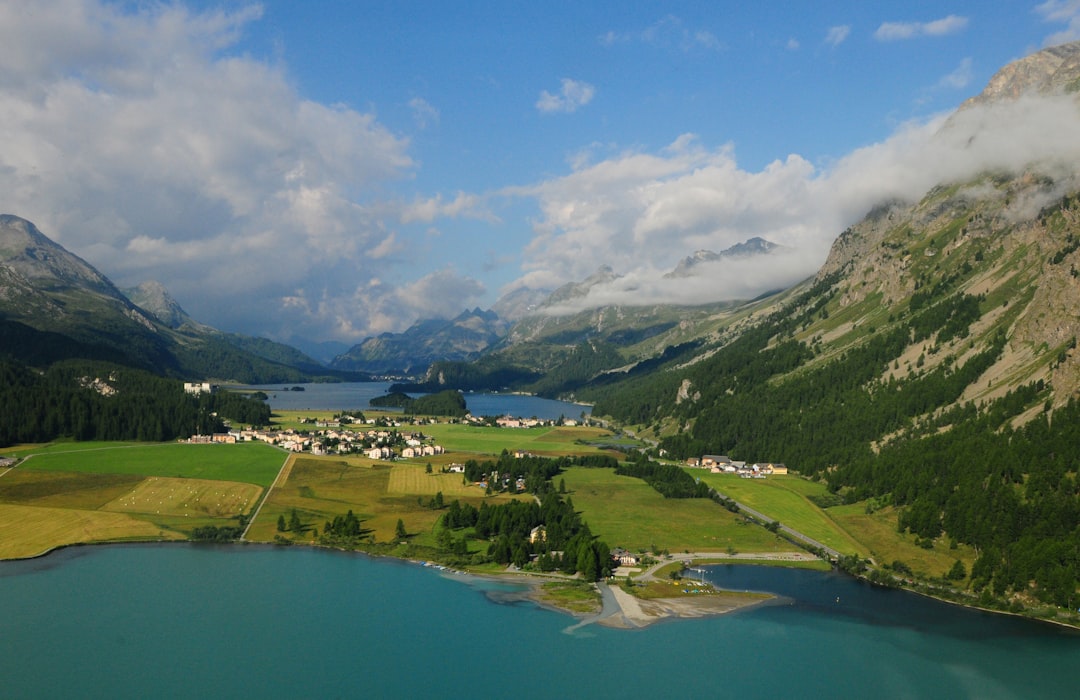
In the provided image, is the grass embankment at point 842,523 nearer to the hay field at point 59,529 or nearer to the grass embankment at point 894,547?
the grass embankment at point 894,547

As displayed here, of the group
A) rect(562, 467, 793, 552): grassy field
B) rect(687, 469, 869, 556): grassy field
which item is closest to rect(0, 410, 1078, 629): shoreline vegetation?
rect(562, 467, 793, 552): grassy field

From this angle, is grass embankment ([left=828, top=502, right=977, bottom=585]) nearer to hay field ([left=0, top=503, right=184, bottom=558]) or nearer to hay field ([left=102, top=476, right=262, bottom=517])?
hay field ([left=102, top=476, right=262, bottom=517])

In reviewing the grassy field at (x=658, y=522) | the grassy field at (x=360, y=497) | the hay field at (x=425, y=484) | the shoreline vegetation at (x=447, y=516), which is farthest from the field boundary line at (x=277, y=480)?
the grassy field at (x=658, y=522)

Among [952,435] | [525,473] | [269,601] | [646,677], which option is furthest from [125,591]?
[952,435]

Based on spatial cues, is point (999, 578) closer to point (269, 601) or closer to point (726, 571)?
point (726, 571)

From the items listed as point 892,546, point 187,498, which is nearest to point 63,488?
point 187,498

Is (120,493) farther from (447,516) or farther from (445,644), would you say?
(445,644)
